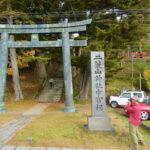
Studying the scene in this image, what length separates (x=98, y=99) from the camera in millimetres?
6277

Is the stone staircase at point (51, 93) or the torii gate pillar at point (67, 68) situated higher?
the torii gate pillar at point (67, 68)

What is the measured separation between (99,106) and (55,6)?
1177 centimetres

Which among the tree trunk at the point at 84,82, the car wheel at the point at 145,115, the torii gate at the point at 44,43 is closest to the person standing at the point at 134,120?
the car wheel at the point at 145,115

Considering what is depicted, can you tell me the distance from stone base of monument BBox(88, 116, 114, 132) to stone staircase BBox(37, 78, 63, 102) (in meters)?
9.45

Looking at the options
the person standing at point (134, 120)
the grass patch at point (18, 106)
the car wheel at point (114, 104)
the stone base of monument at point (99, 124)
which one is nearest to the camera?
the person standing at point (134, 120)

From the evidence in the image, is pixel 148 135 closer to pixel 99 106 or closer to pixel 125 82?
pixel 99 106

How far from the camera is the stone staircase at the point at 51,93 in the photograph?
15.2 metres

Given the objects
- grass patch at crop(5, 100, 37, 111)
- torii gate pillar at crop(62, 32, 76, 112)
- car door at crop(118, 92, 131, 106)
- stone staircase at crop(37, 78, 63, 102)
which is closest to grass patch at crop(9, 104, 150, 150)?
torii gate pillar at crop(62, 32, 76, 112)

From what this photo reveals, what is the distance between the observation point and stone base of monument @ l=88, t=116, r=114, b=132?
19.3 ft

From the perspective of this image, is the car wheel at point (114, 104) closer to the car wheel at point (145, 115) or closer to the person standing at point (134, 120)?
the car wheel at point (145, 115)

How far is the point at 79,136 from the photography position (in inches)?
207

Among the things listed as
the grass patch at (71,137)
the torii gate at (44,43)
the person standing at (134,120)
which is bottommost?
the grass patch at (71,137)

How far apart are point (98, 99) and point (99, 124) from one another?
94 centimetres

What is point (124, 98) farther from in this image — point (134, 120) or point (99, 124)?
point (134, 120)
